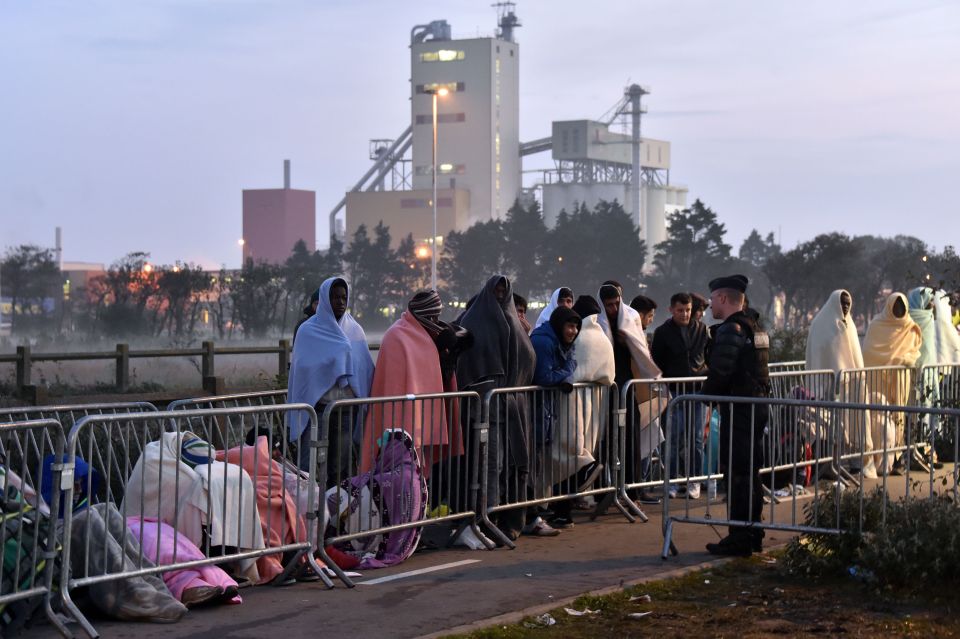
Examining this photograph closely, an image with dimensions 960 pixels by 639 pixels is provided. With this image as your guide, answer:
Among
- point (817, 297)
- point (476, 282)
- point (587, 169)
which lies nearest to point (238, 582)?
point (817, 297)

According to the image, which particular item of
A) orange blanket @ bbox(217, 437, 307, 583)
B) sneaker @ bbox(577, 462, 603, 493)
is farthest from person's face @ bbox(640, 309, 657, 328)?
orange blanket @ bbox(217, 437, 307, 583)

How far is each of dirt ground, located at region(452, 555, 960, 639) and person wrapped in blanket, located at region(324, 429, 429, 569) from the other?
1682mm

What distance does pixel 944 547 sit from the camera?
776 centimetres

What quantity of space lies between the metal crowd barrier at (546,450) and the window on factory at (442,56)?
11641cm

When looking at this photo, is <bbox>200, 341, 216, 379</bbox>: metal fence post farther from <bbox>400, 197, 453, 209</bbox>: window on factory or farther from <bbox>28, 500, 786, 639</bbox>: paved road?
<bbox>400, 197, 453, 209</bbox>: window on factory

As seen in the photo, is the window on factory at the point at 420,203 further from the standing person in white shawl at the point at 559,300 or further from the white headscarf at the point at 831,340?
the standing person in white shawl at the point at 559,300

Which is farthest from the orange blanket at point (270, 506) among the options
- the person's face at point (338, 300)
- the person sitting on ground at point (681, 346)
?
the person sitting on ground at point (681, 346)

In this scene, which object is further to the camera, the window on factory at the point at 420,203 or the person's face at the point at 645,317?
the window on factory at the point at 420,203

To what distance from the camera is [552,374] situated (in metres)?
10.6

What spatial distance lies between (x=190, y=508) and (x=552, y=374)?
363 centimetres

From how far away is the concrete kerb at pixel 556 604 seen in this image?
7.12 m

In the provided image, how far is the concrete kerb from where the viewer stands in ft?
23.4

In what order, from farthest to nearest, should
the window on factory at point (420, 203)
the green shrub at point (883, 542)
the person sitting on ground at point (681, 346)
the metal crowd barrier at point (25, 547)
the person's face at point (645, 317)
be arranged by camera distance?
the window on factory at point (420, 203) < the person's face at point (645, 317) < the person sitting on ground at point (681, 346) < the green shrub at point (883, 542) < the metal crowd barrier at point (25, 547)

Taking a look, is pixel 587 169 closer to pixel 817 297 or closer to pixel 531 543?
pixel 817 297
